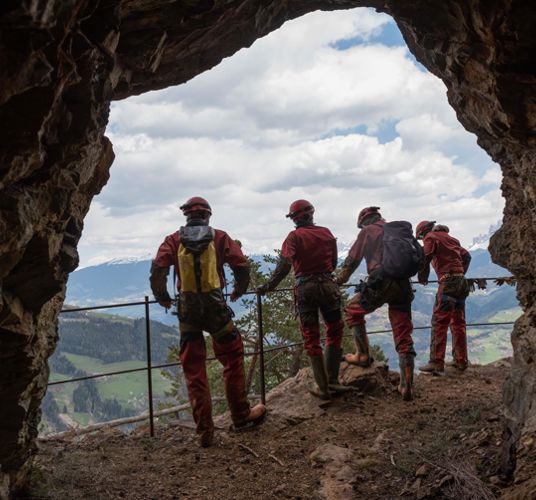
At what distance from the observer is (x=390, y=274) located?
21.8ft

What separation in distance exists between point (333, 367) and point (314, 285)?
4.15 feet

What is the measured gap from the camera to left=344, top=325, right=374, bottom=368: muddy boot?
714 cm

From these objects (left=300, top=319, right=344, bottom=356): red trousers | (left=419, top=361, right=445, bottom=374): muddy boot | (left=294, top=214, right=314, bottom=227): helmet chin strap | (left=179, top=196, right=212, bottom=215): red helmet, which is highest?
(left=179, top=196, right=212, bottom=215): red helmet

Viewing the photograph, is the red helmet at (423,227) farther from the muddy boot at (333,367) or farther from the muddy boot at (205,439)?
the muddy boot at (205,439)

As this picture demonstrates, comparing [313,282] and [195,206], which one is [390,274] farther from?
[195,206]

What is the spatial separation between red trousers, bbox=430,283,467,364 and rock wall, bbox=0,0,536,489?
2.53 meters

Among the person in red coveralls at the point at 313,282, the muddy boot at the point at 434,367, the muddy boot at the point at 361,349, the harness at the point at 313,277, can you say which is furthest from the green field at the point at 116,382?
the harness at the point at 313,277

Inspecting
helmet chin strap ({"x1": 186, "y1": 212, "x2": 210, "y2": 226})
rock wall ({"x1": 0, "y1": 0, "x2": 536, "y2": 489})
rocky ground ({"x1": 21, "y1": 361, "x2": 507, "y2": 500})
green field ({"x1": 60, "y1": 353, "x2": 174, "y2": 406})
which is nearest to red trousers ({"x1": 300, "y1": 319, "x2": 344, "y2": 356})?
rocky ground ({"x1": 21, "y1": 361, "x2": 507, "y2": 500})

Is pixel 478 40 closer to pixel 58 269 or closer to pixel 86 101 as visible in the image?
pixel 86 101

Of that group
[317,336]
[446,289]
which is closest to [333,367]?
[317,336]

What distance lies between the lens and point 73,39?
3.25m

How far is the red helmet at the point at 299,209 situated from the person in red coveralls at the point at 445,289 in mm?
2734

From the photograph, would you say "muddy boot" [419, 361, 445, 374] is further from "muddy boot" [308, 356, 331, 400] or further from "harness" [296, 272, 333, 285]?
"harness" [296, 272, 333, 285]

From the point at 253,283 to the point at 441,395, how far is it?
12.6 metres
